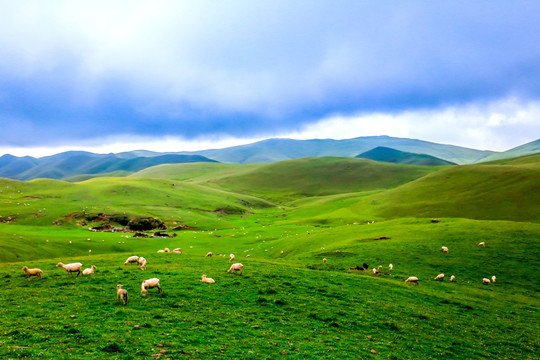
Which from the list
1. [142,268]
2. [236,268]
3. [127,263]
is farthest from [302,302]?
[127,263]

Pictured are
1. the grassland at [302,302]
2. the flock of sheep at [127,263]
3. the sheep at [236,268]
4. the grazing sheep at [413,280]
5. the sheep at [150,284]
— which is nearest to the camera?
Result: the grassland at [302,302]

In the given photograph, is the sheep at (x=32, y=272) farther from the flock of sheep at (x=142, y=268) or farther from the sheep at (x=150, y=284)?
the sheep at (x=150, y=284)

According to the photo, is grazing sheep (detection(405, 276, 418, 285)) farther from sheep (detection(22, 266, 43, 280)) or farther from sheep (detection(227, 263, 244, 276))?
sheep (detection(22, 266, 43, 280))

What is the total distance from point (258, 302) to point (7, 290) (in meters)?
15.6

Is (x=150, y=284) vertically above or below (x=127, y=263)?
above

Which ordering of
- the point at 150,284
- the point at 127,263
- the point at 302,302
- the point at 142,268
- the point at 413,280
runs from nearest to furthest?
the point at 150,284 → the point at 302,302 → the point at 142,268 → the point at 127,263 → the point at 413,280

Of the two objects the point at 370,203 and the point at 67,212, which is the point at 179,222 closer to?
the point at 67,212

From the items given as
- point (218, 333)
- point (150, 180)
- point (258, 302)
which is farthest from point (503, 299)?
point (150, 180)

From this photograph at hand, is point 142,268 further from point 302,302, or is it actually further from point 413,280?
point 413,280

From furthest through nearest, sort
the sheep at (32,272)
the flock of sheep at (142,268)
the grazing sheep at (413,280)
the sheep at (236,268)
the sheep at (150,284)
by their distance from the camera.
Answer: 1. the grazing sheep at (413,280)
2. the sheep at (236,268)
3. the sheep at (32,272)
4. the sheep at (150,284)
5. the flock of sheep at (142,268)

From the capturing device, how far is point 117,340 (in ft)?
41.2

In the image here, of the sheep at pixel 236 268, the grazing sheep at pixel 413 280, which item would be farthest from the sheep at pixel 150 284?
the grazing sheep at pixel 413 280

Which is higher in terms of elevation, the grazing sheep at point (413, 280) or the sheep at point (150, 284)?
the sheep at point (150, 284)

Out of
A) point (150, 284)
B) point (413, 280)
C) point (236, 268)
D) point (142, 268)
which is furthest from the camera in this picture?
point (413, 280)
